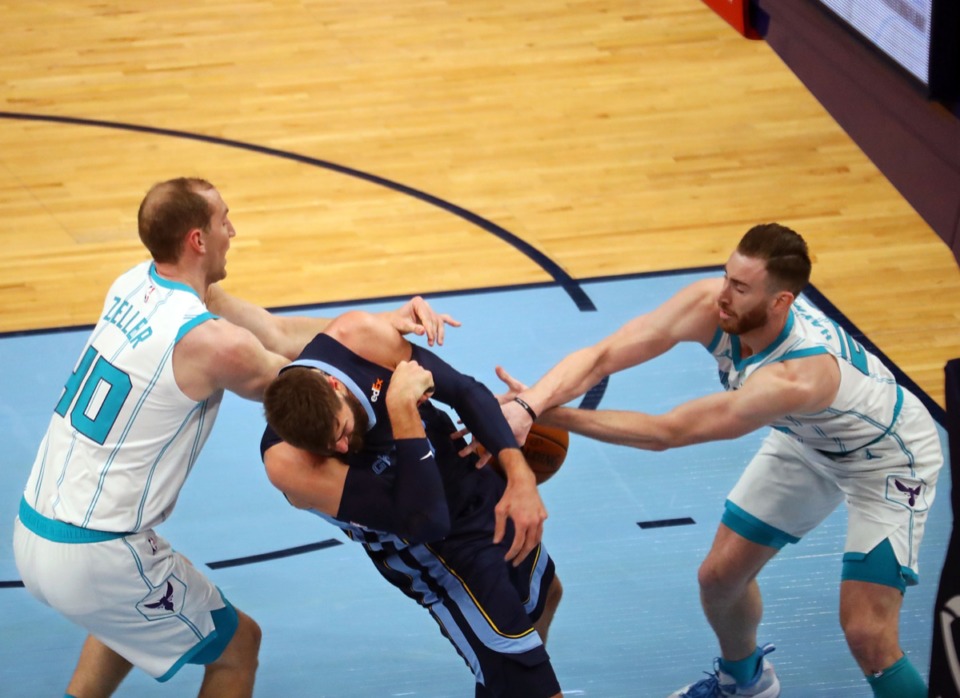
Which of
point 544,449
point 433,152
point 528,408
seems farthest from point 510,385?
point 433,152

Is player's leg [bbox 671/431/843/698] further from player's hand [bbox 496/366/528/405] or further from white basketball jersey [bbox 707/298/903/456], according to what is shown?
player's hand [bbox 496/366/528/405]

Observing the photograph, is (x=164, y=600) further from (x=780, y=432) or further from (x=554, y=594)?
(x=780, y=432)

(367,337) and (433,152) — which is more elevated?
(367,337)

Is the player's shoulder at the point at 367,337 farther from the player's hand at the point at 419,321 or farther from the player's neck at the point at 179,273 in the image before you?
the player's neck at the point at 179,273

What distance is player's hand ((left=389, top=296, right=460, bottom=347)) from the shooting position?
3.79 m

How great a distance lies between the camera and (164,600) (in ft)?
12.8

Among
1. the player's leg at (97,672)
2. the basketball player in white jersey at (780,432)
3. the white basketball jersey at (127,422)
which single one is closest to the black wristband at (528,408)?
the basketball player in white jersey at (780,432)

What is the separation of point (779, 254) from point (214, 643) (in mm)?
2212

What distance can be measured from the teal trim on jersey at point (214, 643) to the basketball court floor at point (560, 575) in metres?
0.62

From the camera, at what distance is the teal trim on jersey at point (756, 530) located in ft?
14.1

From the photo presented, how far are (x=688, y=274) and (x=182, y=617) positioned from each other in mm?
4171

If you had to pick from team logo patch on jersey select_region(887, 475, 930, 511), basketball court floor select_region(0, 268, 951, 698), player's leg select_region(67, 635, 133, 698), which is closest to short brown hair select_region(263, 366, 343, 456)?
player's leg select_region(67, 635, 133, 698)

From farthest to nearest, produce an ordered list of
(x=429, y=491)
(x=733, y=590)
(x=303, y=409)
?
1. (x=733, y=590)
2. (x=429, y=491)
3. (x=303, y=409)

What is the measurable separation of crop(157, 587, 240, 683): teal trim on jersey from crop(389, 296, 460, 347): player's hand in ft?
3.60
